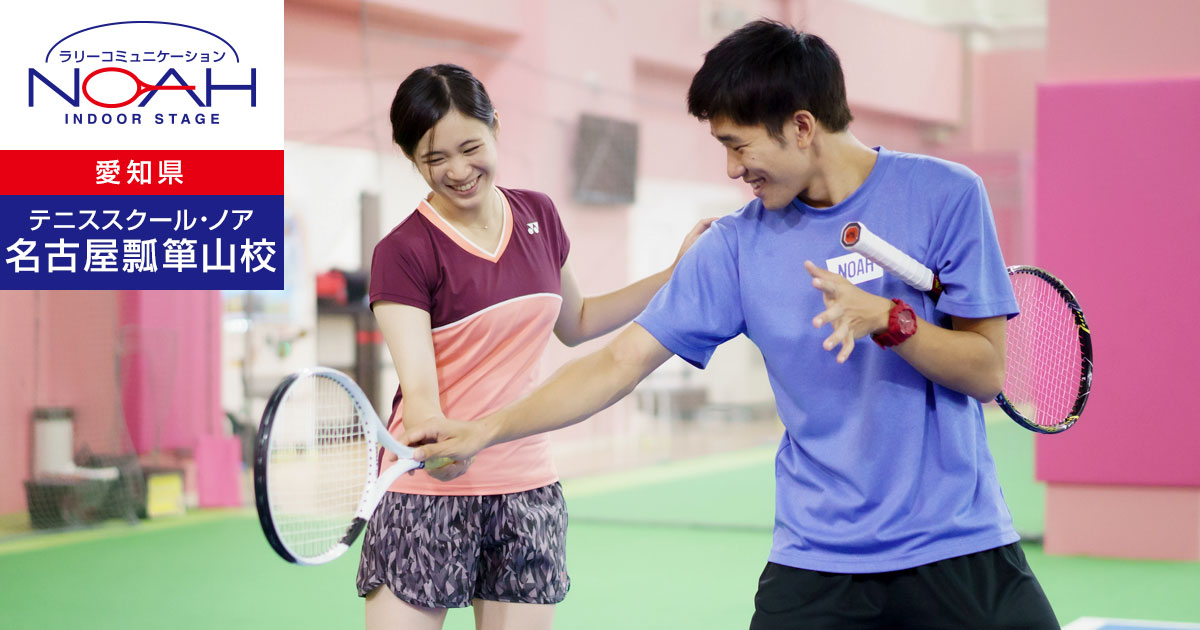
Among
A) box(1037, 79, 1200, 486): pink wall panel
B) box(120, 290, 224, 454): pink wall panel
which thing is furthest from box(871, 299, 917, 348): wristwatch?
box(120, 290, 224, 454): pink wall panel

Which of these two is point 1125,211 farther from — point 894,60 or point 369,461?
point 894,60

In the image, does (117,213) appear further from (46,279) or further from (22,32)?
(22,32)

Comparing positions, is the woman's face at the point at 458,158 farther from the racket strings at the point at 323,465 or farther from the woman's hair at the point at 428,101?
the racket strings at the point at 323,465

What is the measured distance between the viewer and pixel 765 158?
198 cm

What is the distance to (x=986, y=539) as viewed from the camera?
1993 mm

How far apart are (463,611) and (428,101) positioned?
3134mm

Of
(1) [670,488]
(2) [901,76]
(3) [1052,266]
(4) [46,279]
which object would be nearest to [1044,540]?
(3) [1052,266]

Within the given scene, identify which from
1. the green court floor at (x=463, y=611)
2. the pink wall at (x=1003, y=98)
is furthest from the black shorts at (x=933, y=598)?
the pink wall at (x=1003, y=98)

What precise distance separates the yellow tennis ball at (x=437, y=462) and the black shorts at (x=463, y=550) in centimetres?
28

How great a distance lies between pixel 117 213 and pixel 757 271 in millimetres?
5909

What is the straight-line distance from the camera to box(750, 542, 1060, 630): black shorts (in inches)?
77.0

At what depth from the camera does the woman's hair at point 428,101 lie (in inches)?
96.6

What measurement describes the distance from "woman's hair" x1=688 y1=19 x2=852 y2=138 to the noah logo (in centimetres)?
20

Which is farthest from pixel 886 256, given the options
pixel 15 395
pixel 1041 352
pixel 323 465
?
pixel 15 395
